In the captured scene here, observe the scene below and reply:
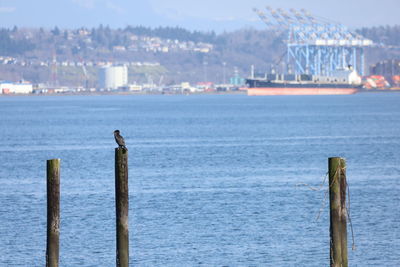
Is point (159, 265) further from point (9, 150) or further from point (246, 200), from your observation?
point (9, 150)

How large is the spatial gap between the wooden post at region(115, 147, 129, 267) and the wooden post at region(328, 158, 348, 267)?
132 inches

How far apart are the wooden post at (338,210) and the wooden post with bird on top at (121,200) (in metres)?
3.36

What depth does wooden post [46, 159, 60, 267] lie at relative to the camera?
16.5 metres

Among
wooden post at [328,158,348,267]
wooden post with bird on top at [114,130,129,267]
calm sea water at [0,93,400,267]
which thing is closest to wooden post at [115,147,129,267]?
wooden post with bird on top at [114,130,129,267]

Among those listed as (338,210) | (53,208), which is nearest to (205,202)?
(53,208)

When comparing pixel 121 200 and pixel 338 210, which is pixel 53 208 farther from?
pixel 338 210

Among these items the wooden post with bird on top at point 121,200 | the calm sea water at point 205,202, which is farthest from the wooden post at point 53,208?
the calm sea water at point 205,202

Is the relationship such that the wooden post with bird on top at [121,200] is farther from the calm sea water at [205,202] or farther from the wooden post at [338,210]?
the calm sea water at [205,202]

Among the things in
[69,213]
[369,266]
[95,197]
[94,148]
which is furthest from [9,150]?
[369,266]

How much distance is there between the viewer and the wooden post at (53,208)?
1645cm

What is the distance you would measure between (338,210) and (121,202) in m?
3.62

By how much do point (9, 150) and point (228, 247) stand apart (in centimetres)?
3500

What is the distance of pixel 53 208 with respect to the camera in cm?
1686

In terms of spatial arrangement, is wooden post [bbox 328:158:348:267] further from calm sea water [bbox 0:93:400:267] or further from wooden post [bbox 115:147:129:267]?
calm sea water [bbox 0:93:400:267]
